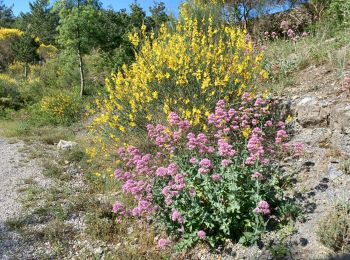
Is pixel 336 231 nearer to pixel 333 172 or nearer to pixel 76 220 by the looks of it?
pixel 333 172

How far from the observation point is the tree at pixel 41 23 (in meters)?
25.4

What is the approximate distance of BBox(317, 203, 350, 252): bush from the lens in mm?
2609


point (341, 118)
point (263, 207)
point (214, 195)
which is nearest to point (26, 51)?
point (341, 118)

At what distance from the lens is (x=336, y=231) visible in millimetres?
2592

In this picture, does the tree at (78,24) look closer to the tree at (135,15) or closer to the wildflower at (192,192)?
the tree at (135,15)

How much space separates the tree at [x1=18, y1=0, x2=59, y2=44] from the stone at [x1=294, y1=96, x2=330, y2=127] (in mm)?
22894

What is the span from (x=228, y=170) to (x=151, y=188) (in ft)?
2.60

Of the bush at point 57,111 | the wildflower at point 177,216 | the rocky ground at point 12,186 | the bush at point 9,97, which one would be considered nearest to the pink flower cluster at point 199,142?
the wildflower at point 177,216

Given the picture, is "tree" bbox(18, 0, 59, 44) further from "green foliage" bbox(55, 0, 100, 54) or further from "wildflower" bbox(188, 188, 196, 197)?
"wildflower" bbox(188, 188, 196, 197)

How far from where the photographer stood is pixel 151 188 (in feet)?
10.9

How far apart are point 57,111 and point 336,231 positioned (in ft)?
28.1

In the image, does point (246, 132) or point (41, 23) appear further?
point (41, 23)

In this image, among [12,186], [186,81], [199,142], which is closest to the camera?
[199,142]

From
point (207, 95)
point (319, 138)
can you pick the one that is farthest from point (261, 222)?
point (207, 95)
